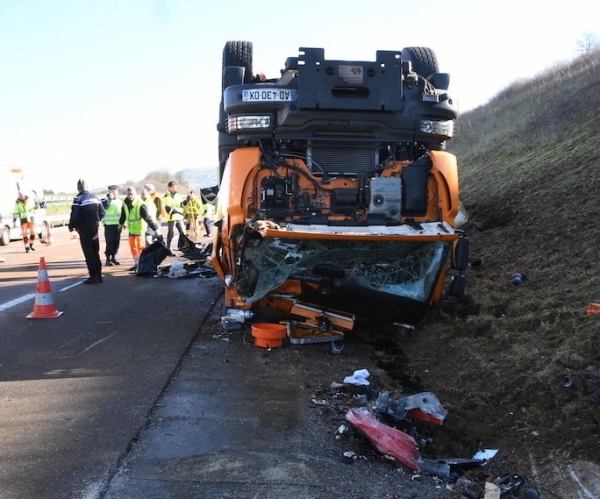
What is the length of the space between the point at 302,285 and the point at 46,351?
260 centimetres

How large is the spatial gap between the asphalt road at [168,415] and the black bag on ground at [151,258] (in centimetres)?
335

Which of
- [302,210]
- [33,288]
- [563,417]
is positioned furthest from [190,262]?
[563,417]

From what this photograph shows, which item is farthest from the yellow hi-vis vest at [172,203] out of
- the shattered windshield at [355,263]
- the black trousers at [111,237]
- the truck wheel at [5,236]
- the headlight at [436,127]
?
the headlight at [436,127]

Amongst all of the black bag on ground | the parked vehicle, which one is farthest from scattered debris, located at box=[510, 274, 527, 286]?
the parked vehicle

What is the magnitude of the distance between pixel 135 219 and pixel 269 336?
6.89 metres

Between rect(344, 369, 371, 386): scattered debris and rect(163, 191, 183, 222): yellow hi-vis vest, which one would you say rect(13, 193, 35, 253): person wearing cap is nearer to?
rect(163, 191, 183, 222): yellow hi-vis vest

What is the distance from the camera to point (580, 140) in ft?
37.3

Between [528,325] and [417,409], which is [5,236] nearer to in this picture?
[528,325]

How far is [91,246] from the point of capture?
33.3 feet

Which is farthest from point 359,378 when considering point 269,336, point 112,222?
point 112,222

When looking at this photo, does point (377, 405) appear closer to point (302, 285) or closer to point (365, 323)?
point (302, 285)

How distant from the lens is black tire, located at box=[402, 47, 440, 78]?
7492 millimetres

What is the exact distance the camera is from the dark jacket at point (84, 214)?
10.1 metres

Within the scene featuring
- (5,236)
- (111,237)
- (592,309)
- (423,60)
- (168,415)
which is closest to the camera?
(168,415)
